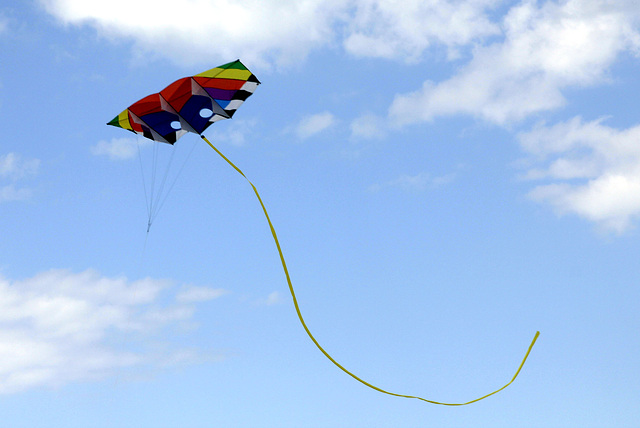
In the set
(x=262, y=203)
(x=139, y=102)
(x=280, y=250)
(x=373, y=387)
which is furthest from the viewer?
(x=139, y=102)

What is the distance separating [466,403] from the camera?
21203 millimetres

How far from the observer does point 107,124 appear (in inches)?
1078

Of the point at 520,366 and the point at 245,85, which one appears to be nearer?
the point at 520,366

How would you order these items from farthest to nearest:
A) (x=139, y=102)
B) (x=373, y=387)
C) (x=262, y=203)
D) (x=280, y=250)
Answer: (x=139, y=102) < (x=262, y=203) < (x=280, y=250) < (x=373, y=387)

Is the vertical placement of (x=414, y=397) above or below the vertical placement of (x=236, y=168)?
below

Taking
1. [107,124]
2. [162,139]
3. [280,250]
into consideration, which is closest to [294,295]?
[280,250]

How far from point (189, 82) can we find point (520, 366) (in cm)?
1418

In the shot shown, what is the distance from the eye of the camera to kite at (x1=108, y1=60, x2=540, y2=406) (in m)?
24.7

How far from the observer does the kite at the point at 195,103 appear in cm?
2473

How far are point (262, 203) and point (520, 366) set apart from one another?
379 inches

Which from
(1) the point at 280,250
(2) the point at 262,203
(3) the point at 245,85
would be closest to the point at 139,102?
(3) the point at 245,85

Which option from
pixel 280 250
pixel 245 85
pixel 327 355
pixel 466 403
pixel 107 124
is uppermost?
pixel 107 124

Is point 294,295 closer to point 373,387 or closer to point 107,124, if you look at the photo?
point 373,387

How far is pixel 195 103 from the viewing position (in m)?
25.3
